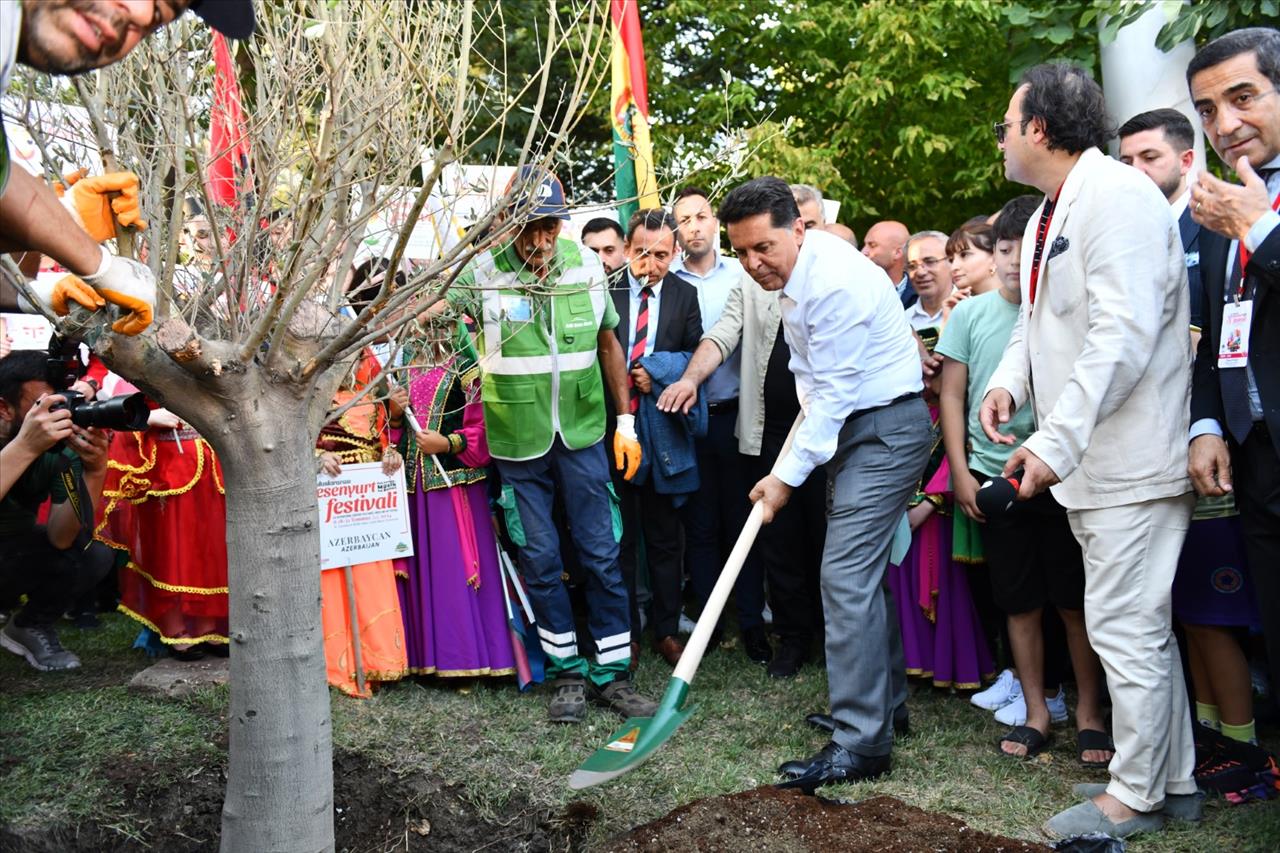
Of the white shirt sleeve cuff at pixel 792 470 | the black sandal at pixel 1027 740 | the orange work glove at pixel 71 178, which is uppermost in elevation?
the orange work glove at pixel 71 178

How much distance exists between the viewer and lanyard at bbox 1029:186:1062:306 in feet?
11.9

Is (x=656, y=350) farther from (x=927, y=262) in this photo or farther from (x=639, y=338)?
(x=927, y=262)

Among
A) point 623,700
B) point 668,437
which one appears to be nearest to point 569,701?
point 623,700

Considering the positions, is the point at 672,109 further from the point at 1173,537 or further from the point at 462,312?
the point at 1173,537

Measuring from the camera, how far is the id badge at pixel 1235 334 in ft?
10.6

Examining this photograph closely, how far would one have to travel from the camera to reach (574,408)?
4.93 meters

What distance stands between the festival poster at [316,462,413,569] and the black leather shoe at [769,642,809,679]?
1.68 metres

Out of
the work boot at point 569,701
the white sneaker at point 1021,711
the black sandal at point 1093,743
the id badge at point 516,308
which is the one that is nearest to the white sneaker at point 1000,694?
the white sneaker at point 1021,711

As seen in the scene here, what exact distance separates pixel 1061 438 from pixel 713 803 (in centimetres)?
146

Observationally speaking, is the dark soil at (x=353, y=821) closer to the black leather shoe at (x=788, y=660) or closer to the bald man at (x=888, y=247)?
the black leather shoe at (x=788, y=660)

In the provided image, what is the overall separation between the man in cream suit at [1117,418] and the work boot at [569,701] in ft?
6.07

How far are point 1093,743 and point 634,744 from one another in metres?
1.81

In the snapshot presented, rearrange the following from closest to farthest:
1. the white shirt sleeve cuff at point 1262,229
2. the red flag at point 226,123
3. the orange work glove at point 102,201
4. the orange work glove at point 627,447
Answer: the orange work glove at point 102,201 → the white shirt sleeve cuff at point 1262,229 → the red flag at point 226,123 → the orange work glove at point 627,447

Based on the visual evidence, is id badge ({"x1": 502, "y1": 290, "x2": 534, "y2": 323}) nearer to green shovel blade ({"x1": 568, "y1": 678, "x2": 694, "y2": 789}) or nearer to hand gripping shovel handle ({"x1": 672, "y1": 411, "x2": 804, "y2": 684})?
hand gripping shovel handle ({"x1": 672, "y1": 411, "x2": 804, "y2": 684})
